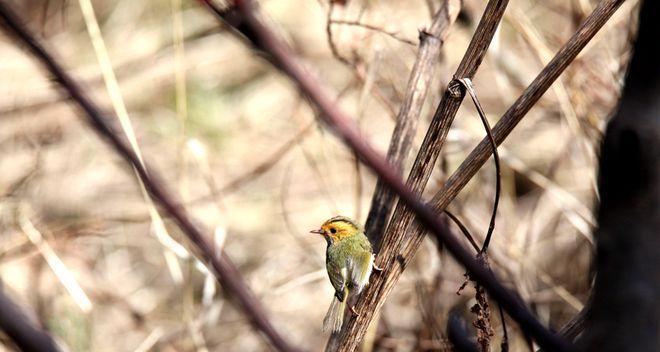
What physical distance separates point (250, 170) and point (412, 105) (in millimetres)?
2124

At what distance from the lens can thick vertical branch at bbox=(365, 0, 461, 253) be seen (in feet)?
5.94

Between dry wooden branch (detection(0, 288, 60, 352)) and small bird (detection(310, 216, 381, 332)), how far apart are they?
122cm

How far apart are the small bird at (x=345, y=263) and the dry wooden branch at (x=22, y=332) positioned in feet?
4.00

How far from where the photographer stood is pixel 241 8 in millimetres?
578

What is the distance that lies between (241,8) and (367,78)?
183 centimetres

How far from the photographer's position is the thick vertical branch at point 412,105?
1.81m

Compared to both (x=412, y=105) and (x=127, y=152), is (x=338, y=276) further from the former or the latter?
(x=127, y=152)

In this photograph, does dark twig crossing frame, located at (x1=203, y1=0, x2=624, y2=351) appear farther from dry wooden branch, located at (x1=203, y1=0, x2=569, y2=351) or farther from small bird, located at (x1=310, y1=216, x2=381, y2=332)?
small bird, located at (x1=310, y1=216, x2=381, y2=332)

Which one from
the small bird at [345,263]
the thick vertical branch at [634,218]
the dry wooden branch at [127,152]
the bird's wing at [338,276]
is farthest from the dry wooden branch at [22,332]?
the bird's wing at [338,276]

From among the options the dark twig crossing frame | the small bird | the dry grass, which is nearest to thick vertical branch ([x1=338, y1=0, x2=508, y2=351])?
the dark twig crossing frame

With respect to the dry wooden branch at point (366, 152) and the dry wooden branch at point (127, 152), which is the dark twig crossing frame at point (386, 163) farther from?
the dry wooden branch at point (127, 152)

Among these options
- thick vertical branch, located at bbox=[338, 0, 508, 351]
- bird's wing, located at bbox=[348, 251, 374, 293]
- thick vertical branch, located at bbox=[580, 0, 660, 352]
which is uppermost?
bird's wing, located at bbox=[348, 251, 374, 293]

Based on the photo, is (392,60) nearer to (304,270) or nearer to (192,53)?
(304,270)

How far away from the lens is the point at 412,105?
1815 mm
